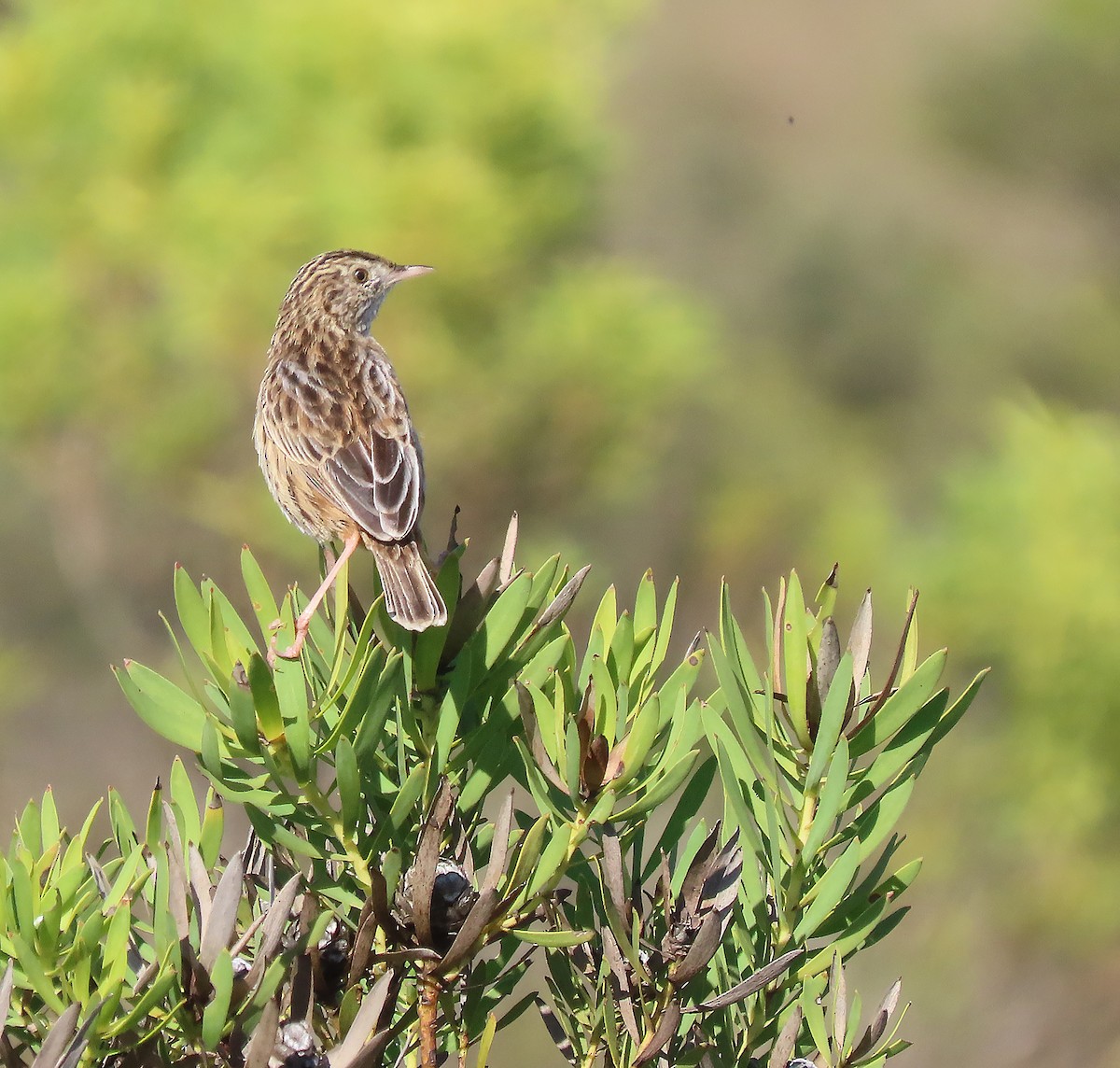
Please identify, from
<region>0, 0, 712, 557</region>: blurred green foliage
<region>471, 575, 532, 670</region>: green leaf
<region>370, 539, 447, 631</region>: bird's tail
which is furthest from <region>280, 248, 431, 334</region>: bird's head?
<region>0, 0, 712, 557</region>: blurred green foliage

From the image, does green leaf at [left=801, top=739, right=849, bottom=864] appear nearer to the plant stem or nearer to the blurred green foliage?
the plant stem

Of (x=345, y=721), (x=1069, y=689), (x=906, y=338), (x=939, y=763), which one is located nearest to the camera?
(x=345, y=721)

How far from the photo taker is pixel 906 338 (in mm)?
28812

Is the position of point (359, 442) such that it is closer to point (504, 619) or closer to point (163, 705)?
point (504, 619)

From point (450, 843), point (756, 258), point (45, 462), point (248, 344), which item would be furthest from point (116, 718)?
point (756, 258)

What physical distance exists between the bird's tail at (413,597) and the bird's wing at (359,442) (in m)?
0.74

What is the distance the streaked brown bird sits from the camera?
8.28ft

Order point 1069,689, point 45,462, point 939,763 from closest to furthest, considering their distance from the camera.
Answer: point 1069,689
point 45,462
point 939,763

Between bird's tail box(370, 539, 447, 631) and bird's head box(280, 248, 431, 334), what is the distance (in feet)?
8.20

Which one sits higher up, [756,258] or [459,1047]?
[756,258]

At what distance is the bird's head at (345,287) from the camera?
13.4ft

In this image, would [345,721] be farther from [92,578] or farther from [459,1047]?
[92,578]

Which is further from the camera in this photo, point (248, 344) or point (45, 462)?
point (45, 462)

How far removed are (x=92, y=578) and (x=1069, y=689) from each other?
32.2ft
